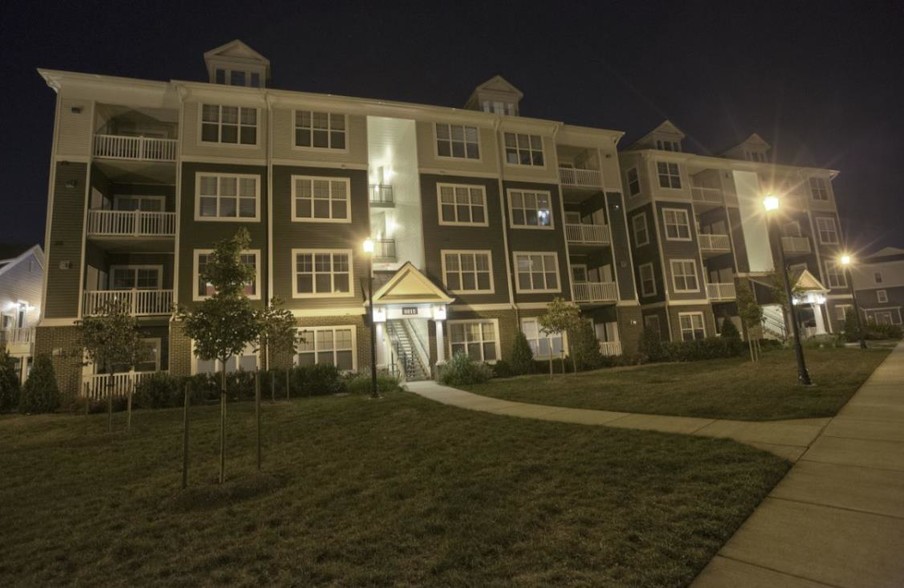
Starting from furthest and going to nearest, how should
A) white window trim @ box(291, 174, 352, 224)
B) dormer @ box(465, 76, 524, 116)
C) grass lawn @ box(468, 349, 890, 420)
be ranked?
dormer @ box(465, 76, 524, 116) < white window trim @ box(291, 174, 352, 224) < grass lawn @ box(468, 349, 890, 420)

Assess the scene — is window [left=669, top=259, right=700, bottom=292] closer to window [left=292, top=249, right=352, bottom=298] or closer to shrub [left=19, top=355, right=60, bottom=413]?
window [left=292, top=249, right=352, bottom=298]

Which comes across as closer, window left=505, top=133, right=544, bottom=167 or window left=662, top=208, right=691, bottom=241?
window left=505, top=133, right=544, bottom=167

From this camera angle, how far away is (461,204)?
24.1 m

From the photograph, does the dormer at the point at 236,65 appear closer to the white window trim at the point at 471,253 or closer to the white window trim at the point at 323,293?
the white window trim at the point at 323,293

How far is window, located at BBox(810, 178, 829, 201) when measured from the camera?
37.4 metres

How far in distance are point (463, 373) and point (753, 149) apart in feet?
110

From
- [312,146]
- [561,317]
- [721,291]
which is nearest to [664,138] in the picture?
[721,291]

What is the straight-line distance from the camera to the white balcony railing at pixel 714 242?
32.0 metres

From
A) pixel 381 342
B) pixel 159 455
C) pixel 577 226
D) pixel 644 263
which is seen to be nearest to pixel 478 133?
pixel 577 226

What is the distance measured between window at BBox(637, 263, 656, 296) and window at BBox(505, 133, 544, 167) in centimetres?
1120

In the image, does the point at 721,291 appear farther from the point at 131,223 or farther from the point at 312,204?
the point at 131,223

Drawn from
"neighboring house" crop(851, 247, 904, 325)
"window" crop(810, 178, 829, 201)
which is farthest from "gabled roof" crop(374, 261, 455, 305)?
"neighboring house" crop(851, 247, 904, 325)

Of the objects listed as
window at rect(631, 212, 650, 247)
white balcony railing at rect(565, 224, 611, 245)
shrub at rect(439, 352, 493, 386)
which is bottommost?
shrub at rect(439, 352, 493, 386)

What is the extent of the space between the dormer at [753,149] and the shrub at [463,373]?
31.1 m
